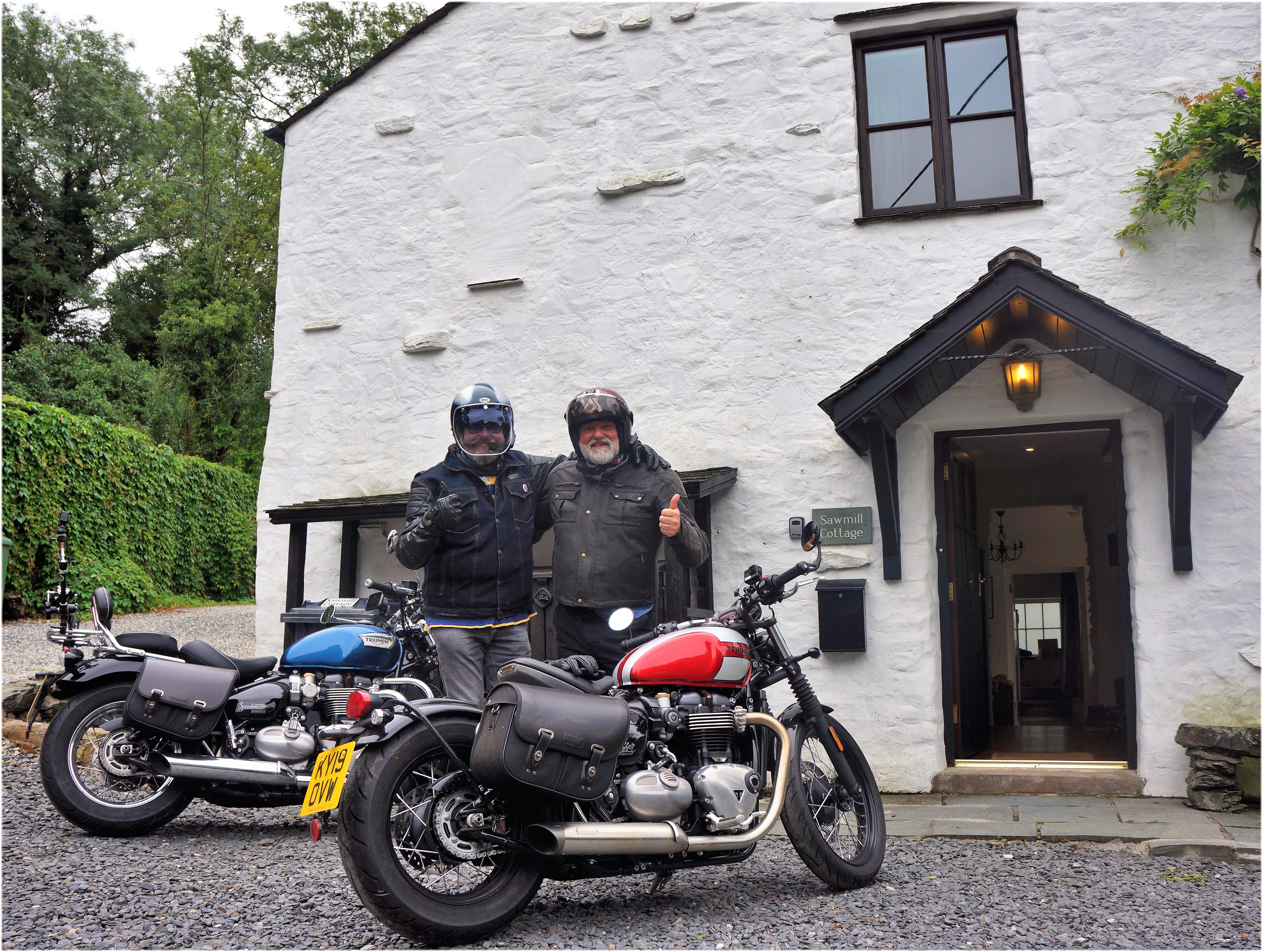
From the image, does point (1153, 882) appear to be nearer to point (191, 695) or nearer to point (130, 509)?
point (191, 695)

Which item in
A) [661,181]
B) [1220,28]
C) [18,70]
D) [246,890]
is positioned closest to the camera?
[246,890]

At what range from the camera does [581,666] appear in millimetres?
3371

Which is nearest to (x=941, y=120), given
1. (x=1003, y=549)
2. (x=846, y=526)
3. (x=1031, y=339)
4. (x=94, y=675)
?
(x=1031, y=339)

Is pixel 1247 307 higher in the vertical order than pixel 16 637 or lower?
higher

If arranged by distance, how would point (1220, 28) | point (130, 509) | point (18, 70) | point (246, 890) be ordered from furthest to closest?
point (18, 70) → point (130, 509) → point (1220, 28) → point (246, 890)

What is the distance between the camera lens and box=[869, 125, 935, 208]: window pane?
6.16 m

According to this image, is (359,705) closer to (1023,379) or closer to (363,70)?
(1023,379)

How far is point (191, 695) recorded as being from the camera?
437 centimetres

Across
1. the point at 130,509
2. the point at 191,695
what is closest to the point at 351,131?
the point at 191,695

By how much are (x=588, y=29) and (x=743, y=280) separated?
6.90 feet

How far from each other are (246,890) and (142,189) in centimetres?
2216

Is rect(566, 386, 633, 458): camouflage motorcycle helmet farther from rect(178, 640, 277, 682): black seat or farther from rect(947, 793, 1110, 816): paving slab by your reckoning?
rect(947, 793, 1110, 816): paving slab

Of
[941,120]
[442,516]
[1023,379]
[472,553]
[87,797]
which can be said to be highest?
[941,120]

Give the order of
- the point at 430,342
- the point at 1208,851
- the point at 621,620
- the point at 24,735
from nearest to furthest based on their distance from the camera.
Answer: the point at 621,620 < the point at 1208,851 < the point at 24,735 < the point at 430,342
